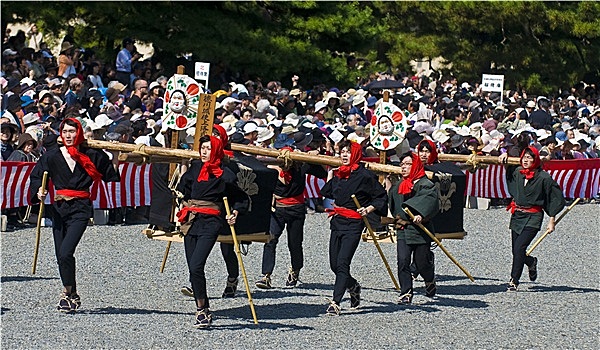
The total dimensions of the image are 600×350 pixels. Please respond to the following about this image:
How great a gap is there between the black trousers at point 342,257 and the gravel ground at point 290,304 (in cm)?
26

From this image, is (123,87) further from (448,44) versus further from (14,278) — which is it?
(448,44)

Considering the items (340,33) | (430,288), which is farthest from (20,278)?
(340,33)

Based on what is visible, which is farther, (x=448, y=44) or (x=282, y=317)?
(x=448, y=44)

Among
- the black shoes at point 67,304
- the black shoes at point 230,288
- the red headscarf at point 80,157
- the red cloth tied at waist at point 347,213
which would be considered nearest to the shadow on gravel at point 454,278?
the red cloth tied at waist at point 347,213

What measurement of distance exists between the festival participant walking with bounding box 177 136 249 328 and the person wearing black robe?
2024 millimetres

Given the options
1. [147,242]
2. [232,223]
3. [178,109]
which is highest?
[178,109]

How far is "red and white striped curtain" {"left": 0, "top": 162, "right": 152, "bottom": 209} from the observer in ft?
49.0

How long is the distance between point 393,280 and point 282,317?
1.92 meters

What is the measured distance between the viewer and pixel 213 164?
10.5 m

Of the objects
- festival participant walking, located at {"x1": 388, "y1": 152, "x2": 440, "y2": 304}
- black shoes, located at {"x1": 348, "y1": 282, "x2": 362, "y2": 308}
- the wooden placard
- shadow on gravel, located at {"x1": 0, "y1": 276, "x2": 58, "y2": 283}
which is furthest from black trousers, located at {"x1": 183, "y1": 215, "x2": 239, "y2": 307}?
shadow on gravel, located at {"x1": 0, "y1": 276, "x2": 58, "y2": 283}

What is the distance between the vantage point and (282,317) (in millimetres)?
10953

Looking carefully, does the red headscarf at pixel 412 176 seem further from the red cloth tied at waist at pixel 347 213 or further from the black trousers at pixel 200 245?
the black trousers at pixel 200 245

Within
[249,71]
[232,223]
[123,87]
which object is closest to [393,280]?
[232,223]

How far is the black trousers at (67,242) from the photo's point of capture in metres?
10.7
